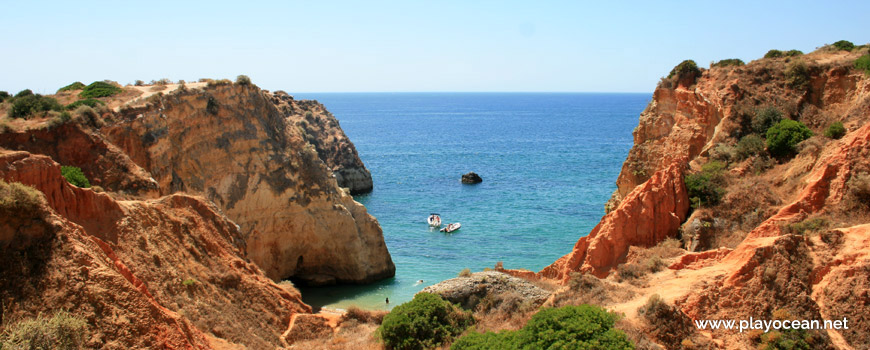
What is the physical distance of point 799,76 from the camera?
28.5m

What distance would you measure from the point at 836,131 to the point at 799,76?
17.4ft

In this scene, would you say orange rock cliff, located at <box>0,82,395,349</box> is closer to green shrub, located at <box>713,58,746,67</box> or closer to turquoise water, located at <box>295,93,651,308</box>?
turquoise water, located at <box>295,93,651,308</box>

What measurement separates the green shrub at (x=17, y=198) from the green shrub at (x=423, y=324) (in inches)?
392

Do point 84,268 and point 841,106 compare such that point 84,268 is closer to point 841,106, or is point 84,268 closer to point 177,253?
point 177,253

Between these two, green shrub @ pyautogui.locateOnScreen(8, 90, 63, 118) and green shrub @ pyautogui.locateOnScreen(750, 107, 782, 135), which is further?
green shrub @ pyautogui.locateOnScreen(750, 107, 782, 135)

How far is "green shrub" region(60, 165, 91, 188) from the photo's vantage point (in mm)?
21431

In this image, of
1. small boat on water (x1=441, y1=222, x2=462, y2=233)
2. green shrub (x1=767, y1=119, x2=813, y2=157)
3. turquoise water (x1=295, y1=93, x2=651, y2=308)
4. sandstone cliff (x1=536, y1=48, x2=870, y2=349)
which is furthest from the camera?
small boat on water (x1=441, y1=222, x2=462, y2=233)

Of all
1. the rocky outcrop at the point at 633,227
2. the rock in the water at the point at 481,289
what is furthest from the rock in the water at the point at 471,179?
the rock in the water at the point at 481,289

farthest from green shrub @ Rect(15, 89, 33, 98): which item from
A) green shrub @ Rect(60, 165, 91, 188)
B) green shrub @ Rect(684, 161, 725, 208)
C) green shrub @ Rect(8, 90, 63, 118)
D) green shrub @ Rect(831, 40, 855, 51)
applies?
green shrub @ Rect(831, 40, 855, 51)

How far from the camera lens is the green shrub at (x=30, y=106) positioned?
24.8 metres

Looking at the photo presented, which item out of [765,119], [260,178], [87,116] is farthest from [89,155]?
[765,119]

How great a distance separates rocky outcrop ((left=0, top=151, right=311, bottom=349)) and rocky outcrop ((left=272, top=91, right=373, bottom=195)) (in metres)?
45.6

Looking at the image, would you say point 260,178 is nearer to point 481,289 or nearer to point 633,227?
point 481,289

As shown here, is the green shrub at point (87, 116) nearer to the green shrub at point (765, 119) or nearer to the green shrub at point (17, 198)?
the green shrub at point (17, 198)
